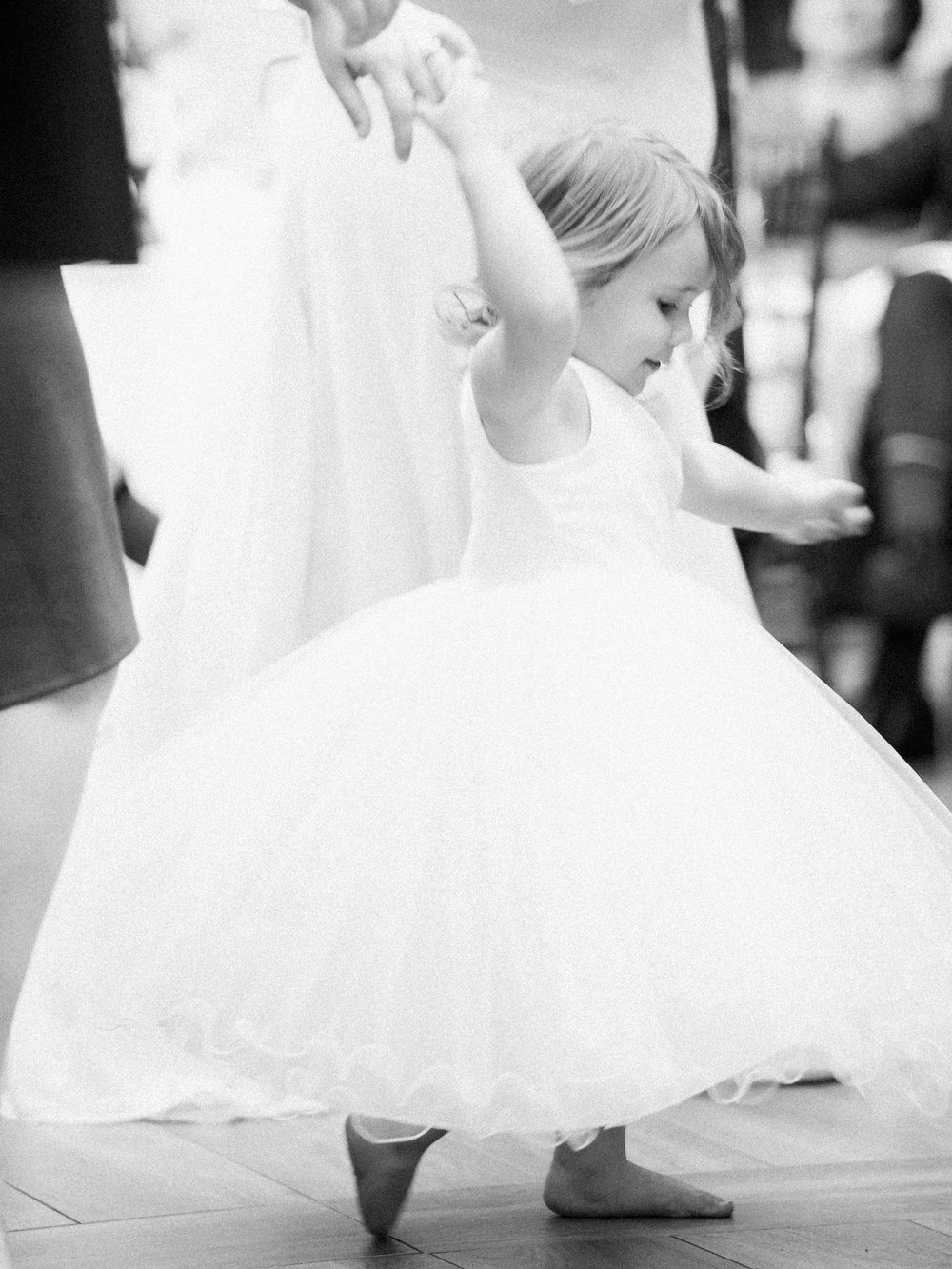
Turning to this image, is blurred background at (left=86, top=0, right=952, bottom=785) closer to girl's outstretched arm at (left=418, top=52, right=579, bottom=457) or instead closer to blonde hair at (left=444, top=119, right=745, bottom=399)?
blonde hair at (left=444, top=119, right=745, bottom=399)

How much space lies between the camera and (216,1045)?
44.9 inches

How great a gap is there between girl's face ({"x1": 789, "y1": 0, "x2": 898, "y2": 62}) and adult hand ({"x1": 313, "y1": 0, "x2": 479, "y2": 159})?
65.7 inches

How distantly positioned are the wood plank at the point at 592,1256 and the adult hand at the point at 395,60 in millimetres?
723

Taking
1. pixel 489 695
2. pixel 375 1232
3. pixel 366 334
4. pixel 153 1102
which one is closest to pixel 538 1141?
pixel 375 1232

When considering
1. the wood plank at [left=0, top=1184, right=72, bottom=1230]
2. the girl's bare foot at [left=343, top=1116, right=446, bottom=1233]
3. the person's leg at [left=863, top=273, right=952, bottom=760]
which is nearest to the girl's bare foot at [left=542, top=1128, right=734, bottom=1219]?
the girl's bare foot at [left=343, top=1116, right=446, bottom=1233]

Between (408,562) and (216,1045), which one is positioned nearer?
(216,1045)

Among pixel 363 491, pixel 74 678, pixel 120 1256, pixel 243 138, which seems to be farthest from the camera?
pixel 243 138

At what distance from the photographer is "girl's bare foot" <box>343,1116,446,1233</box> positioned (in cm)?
127

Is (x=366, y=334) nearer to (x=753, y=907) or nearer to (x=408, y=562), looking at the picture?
(x=408, y=562)

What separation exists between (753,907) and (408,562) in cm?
73

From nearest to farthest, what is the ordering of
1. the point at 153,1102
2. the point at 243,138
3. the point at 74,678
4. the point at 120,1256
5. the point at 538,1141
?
the point at 74,678 < the point at 120,1256 < the point at 538,1141 < the point at 153,1102 < the point at 243,138

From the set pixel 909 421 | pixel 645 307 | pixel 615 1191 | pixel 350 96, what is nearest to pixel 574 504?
pixel 645 307

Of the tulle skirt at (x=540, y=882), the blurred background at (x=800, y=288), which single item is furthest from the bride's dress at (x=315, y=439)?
the tulle skirt at (x=540, y=882)

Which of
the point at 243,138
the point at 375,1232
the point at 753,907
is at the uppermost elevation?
the point at 243,138
